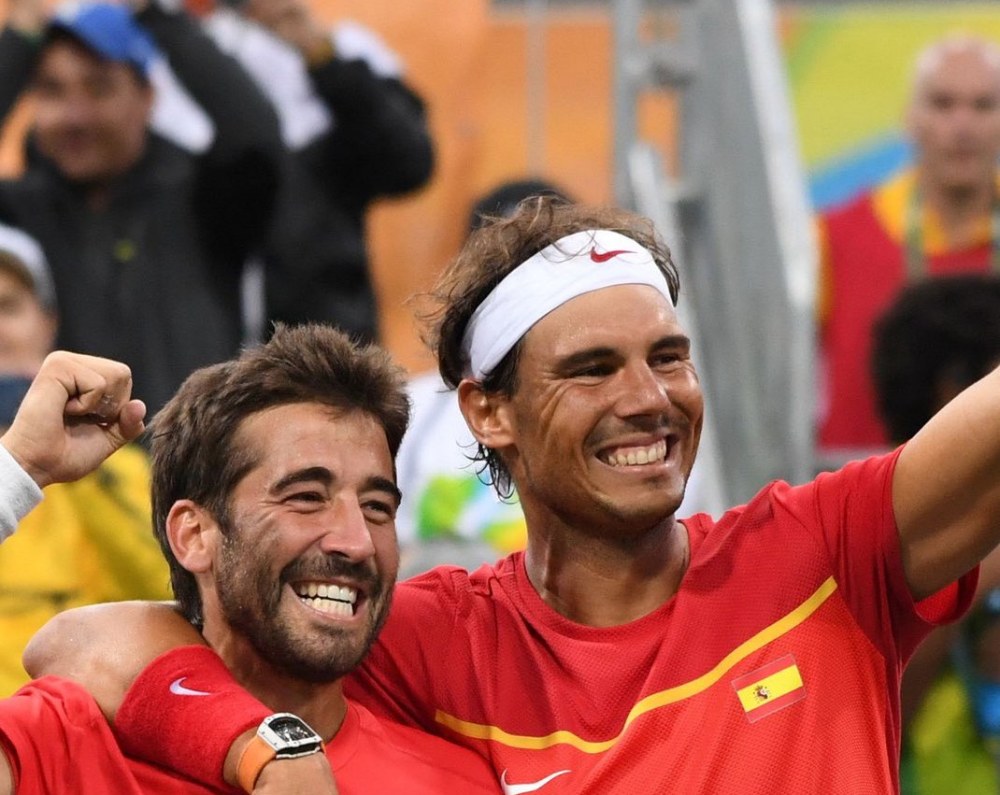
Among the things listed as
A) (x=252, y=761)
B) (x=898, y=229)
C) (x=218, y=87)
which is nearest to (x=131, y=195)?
(x=218, y=87)

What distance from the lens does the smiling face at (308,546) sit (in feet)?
10.8

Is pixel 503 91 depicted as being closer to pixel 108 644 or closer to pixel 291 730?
pixel 108 644

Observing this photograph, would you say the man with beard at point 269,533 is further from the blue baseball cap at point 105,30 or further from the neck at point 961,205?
the neck at point 961,205

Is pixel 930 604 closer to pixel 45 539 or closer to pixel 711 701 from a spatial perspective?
pixel 711 701

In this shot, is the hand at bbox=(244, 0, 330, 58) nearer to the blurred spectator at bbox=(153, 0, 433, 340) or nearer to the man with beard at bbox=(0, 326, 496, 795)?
the blurred spectator at bbox=(153, 0, 433, 340)

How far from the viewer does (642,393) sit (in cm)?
343

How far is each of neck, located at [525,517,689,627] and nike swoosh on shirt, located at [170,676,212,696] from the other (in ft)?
2.13

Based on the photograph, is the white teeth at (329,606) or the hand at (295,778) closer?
the hand at (295,778)

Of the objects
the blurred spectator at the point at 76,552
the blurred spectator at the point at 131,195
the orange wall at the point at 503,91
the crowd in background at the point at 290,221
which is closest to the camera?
the blurred spectator at the point at 76,552

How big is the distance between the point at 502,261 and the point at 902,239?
8.30 feet

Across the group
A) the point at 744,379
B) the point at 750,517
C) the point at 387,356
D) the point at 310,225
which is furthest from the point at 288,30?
→ the point at 750,517

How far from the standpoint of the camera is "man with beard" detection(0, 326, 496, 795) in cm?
325

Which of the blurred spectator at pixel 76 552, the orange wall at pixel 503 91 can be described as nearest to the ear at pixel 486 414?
the blurred spectator at pixel 76 552

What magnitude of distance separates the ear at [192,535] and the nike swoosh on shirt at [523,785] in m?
0.58
